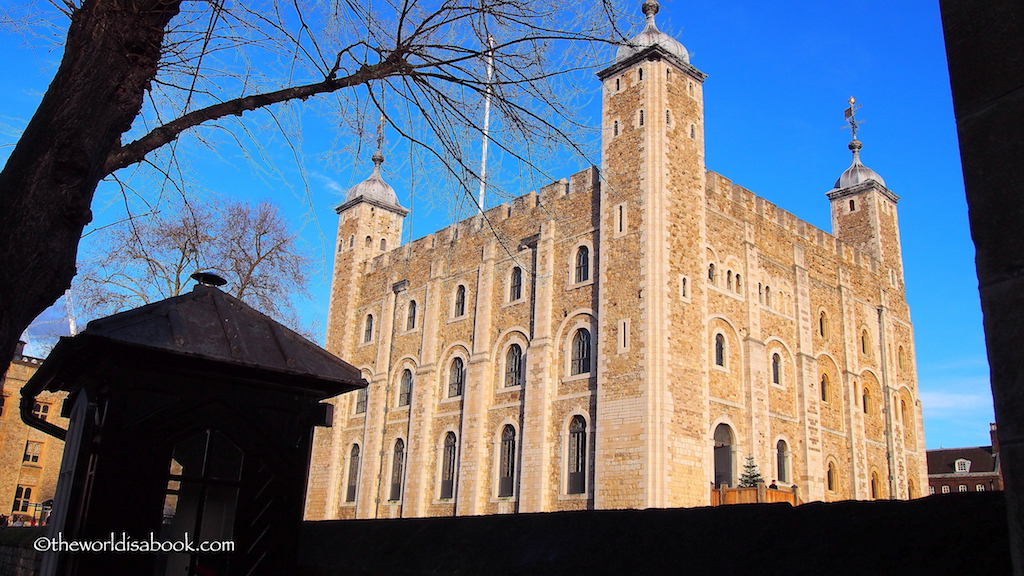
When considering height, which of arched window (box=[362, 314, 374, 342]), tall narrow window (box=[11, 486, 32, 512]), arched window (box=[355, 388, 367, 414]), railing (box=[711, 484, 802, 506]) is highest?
arched window (box=[362, 314, 374, 342])

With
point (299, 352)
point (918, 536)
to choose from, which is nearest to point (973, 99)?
point (918, 536)

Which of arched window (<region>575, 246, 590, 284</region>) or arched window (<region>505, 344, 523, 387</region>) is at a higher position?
arched window (<region>575, 246, 590, 284</region>)

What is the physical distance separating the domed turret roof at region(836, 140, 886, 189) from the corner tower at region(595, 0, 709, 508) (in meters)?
10.8

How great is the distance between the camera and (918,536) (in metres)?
1.85

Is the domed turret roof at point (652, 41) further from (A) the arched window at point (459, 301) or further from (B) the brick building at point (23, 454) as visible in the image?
(B) the brick building at point (23, 454)

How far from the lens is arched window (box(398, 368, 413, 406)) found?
2806cm

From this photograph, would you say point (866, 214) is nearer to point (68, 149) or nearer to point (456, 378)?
point (456, 378)

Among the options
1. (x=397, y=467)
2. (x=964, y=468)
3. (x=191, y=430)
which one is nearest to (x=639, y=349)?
(x=397, y=467)

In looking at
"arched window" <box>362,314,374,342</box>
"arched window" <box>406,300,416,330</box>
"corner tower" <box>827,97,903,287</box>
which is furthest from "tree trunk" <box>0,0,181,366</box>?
"corner tower" <box>827,97,903,287</box>

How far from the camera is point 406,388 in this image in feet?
92.9

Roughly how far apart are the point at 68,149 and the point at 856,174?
103 feet

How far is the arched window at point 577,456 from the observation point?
2066 centimetres

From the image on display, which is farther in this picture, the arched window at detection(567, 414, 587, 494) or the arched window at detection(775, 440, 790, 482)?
the arched window at detection(775, 440, 790, 482)

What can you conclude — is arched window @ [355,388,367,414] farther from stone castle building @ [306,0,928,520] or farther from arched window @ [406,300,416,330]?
arched window @ [406,300,416,330]
